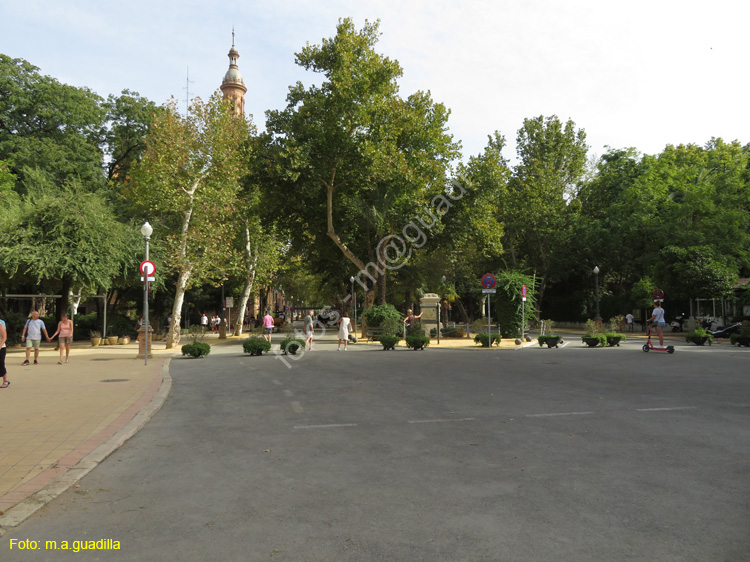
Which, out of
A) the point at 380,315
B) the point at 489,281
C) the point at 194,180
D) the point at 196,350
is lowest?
the point at 196,350

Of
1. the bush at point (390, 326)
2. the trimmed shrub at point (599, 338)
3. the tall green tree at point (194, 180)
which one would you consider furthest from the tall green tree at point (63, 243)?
the trimmed shrub at point (599, 338)

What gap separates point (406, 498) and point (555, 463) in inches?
73.2

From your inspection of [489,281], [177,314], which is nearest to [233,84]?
[177,314]

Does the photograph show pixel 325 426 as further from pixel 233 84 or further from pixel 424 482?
pixel 233 84

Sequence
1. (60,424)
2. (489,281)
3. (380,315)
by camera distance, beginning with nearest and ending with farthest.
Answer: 1. (60,424)
2. (489,281)
3. (380,315)

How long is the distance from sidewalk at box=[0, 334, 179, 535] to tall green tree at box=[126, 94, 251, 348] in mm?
15127

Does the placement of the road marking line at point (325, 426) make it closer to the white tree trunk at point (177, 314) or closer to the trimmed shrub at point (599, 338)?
the trimmed shrub at point (599, 338)

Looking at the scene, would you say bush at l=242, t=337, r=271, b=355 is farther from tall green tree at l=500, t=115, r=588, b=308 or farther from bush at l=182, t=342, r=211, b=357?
tall green tree at l=500, t=115, r=588, b=308

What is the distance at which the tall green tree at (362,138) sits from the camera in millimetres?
30048

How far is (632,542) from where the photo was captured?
3648 mm

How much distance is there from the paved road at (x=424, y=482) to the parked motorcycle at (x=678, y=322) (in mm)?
34548

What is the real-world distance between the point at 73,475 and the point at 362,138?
28311mm

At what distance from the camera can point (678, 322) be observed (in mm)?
41906

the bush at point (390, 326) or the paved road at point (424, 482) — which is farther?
the bush at point (390, 326)
